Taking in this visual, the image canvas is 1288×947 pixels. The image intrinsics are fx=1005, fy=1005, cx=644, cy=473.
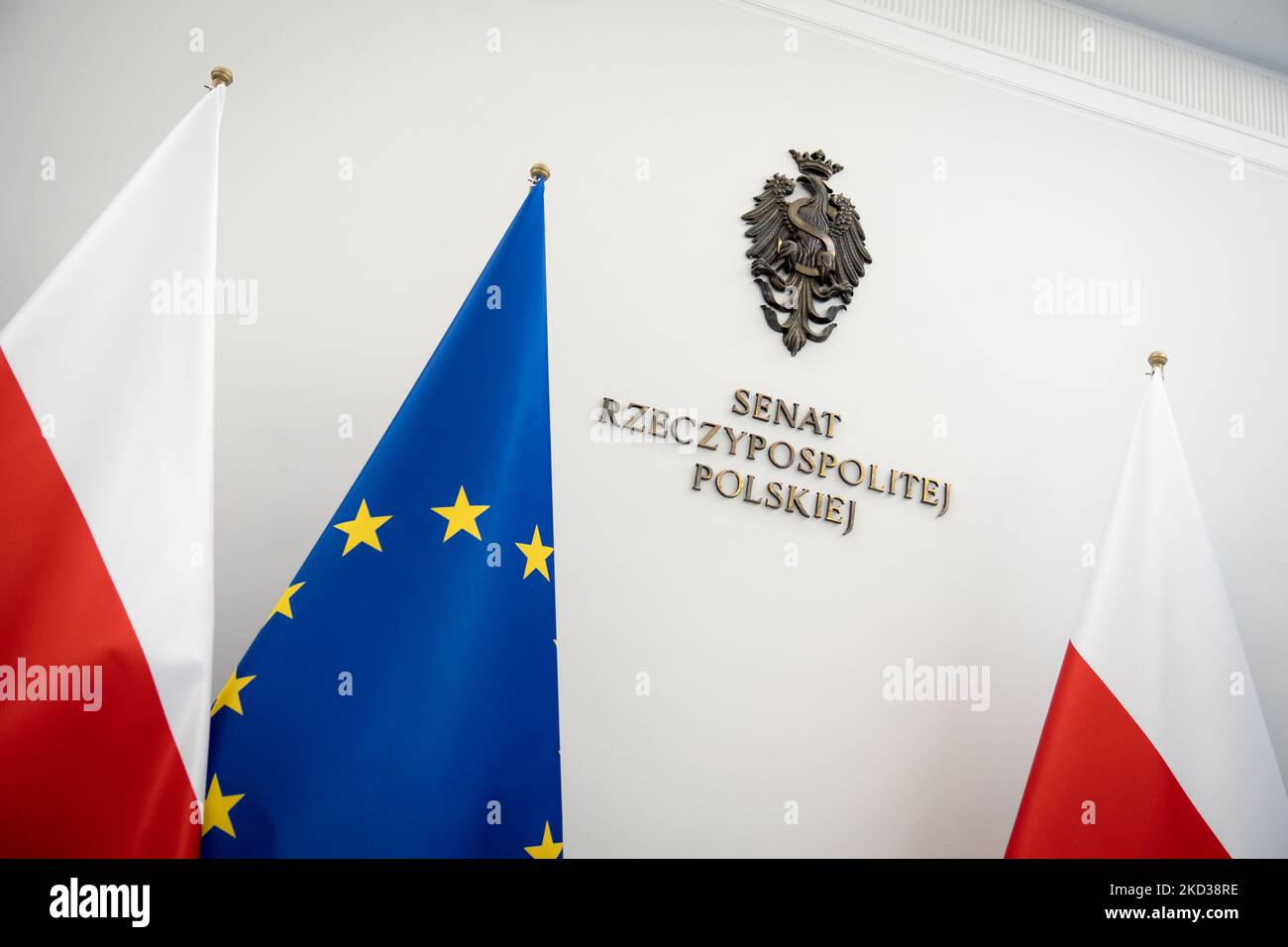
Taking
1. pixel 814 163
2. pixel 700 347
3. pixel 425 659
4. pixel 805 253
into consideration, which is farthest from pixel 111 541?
pixel 814 163

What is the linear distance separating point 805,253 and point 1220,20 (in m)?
1.74

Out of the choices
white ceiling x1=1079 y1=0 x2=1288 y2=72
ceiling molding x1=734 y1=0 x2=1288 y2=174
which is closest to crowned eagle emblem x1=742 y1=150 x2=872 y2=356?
ceiling molding x1=734 y1=0 x2=1288 y2=174

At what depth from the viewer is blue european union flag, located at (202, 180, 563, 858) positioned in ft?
5.31

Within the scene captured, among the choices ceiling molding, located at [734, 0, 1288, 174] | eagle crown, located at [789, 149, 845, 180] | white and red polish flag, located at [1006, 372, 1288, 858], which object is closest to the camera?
white and red polish flag, located at [1006, 372, 1288, 858]

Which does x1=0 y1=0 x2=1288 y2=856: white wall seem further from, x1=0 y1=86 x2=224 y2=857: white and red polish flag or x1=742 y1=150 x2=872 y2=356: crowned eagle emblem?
x1=0 y1=86 x2=224 y2=857: white and red polish flag

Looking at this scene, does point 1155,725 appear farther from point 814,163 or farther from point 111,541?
point 111,541

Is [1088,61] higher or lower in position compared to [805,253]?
higher

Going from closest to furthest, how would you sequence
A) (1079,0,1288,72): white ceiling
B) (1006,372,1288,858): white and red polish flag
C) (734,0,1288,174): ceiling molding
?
1. (1006,372,1288,858): white and red polish flag
2. (734,0,1288,174): ceiling molding
3. (1079,0,1288,72): white ceiling

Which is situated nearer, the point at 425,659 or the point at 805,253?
the point at 425,659

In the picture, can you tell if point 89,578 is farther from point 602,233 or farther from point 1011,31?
point 1011,31

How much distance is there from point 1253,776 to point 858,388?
1.26 metres

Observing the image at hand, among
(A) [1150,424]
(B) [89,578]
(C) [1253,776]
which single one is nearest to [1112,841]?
(C) [1253,776]

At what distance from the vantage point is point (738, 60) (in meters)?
2.78

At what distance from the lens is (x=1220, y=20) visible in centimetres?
321
